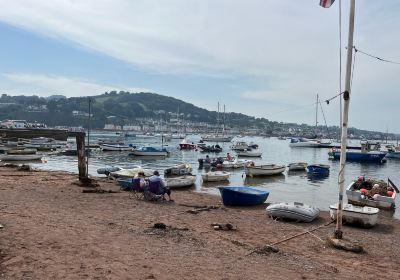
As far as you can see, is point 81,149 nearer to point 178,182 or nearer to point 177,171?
point 178,182

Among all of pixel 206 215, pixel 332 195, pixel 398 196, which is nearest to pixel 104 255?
pixel 206 215

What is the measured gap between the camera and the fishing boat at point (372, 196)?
24781 millimetres

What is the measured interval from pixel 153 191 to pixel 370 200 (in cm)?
1379

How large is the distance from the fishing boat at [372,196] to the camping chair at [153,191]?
1217cm

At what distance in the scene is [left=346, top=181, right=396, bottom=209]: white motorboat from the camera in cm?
2472

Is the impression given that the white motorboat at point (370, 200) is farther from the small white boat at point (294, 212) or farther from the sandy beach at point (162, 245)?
the small white boat at point (294, 212)

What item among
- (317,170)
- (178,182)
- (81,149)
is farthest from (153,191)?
(317,170)

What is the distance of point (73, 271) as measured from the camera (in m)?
8.19

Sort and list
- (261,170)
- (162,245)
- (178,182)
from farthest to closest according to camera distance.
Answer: (261,170), (178,182), (162,245)

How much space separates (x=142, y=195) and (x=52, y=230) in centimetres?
991

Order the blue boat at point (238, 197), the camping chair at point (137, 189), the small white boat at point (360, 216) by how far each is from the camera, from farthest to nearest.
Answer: the blue boat at point (238, 197), the camping chair at point (137, 189), the small white boat at point (360, 216)

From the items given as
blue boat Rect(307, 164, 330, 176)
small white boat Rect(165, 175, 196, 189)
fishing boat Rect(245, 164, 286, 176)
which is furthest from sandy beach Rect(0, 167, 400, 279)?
blue boat Rect(307, 164, 330, 176)

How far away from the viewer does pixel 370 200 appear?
25.3 metres

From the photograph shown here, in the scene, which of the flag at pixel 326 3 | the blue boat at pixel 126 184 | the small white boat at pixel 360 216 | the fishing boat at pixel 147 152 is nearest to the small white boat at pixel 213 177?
the blue boat at pixel 126 184
